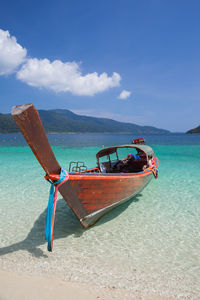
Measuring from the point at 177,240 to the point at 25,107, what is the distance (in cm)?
525

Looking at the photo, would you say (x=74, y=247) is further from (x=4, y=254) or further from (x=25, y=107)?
(x=25, y=107)

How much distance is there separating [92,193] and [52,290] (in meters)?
2.35

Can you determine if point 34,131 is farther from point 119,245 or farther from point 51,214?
point 119,245

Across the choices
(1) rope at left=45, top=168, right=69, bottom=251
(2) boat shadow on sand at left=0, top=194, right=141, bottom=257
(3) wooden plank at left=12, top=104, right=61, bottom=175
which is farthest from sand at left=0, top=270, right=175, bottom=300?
(3) wooden plank at left=12, top=104, right=61, bottom=175

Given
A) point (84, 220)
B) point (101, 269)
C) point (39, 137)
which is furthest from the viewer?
point (84, 220)

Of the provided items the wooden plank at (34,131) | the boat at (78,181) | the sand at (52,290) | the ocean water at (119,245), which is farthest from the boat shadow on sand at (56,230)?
the wooden plank at (34,131)

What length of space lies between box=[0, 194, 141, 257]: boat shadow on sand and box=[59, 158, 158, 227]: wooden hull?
2.06 ft

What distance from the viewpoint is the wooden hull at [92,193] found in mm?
4744

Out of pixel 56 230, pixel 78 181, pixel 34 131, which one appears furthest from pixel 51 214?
pixel 34 131

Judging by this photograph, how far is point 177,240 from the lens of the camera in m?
5.36

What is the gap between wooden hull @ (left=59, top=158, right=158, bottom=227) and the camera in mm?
4744

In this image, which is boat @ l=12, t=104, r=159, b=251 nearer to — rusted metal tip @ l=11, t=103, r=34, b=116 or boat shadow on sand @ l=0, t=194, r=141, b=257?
rusted metal tip @ l=11, t=103, r=34, b=116

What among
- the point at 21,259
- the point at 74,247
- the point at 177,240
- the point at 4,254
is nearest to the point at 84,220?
the point at 74,247

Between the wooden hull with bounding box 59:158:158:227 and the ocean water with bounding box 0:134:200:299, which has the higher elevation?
the wooden hull with bounding box 59:158:158:227
